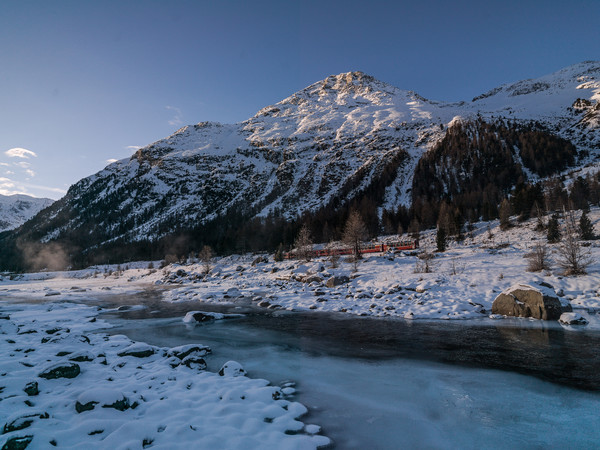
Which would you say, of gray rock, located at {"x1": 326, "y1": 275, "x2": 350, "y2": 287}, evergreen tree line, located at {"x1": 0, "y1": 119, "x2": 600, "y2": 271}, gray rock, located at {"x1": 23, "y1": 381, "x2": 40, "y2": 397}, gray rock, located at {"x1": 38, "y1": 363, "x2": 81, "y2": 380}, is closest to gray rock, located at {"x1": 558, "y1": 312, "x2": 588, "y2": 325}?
gray rock, located at {"x1": 326, "y1": 275, "x2": 350, "y2": 287}

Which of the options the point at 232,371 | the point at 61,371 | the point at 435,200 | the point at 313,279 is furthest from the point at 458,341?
the point at 435,200

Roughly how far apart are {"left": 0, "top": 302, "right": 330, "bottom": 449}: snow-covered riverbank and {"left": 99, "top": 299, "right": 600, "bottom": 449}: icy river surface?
100 cm

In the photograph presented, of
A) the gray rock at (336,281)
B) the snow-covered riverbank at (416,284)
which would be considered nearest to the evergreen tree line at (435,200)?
the snow-covered riverbank at (416,284)

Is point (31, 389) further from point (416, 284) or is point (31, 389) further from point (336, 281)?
point (336, 281)

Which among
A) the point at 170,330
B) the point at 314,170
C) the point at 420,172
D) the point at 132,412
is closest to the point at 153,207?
the point at 314,170

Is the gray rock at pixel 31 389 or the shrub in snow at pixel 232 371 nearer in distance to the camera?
the gray rock at pixel 31 389

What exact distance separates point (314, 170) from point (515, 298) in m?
159

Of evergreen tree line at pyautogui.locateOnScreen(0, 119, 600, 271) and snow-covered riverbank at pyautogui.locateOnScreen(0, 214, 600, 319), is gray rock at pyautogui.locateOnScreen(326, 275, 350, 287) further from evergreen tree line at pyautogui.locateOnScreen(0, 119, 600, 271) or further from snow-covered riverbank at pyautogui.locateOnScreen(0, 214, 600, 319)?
evergreen tree line at pyautogui.locateOnScreen(0, 119, 600, 271)

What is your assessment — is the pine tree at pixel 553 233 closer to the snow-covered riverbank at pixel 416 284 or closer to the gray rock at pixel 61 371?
the snow-covered riverbank at pixel 416 284

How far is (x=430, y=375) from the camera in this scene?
9688 millimetres

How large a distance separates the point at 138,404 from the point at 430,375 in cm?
896

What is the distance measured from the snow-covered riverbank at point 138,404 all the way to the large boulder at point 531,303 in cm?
1763

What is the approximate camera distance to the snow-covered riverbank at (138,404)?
18.0 ft

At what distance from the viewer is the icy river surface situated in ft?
20.6
